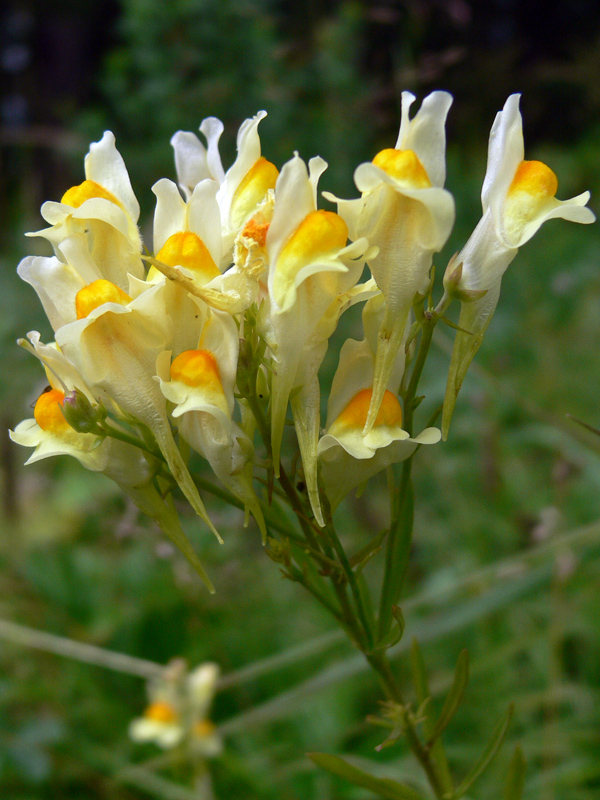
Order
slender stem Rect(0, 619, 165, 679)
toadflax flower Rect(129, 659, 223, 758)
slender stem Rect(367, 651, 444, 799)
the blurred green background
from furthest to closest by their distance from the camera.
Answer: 1. toadflax flower Rect(129, 659, 223, 758)
2. the blurred green background
3. slender stem Rect(0, 619, 165, 679)
4. slender stem Rect(367, 651, 444, 799)

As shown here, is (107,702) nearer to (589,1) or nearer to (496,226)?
(496,226)

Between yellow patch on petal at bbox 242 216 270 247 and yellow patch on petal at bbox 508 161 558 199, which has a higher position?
yellow patch on petal at bbox 242 216 270 247

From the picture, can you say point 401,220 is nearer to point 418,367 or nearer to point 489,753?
point 418,367

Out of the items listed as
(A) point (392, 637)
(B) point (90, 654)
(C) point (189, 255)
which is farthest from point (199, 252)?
(B) point (90, 654)

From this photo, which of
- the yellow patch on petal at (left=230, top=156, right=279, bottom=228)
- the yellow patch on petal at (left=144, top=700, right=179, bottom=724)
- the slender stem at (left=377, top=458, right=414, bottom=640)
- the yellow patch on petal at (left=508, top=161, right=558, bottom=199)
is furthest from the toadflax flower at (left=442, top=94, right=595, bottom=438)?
the yellow patch on petal at (left=144, top=700, right=179, bottom=724)

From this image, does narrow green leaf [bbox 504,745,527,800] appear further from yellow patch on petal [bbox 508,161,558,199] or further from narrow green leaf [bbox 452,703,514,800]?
yellow patch on petal [bbox 508,161,558,199]

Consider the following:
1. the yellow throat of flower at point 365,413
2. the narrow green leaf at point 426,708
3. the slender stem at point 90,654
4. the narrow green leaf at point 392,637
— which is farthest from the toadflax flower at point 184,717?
the yellow throat of flower at point 365,413
